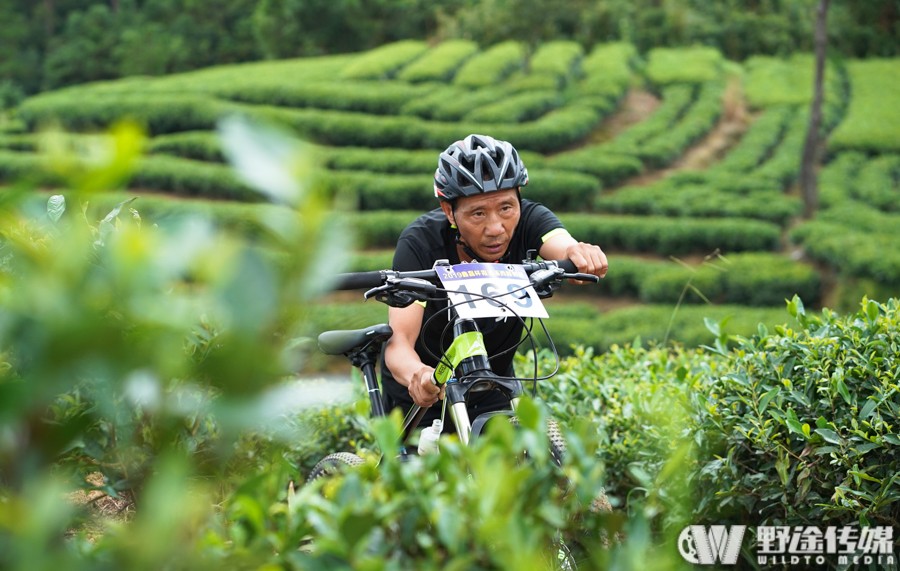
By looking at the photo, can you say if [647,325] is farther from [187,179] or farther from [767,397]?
[187,179]

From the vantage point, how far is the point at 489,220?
2.56m

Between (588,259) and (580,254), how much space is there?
25mm

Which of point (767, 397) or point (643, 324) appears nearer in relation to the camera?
point (767, 397)

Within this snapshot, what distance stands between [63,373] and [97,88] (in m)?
20.8

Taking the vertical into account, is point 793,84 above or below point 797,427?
below

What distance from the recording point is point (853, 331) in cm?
274

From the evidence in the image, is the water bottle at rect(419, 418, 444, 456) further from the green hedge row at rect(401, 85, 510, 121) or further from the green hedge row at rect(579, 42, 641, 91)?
the green hedge row at rect(579, 42, 641, 91)

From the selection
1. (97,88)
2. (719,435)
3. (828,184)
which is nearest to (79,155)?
(719,435)

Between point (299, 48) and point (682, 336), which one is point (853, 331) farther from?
point (299, 48)

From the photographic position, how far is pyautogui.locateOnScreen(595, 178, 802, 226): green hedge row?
41.8 feet

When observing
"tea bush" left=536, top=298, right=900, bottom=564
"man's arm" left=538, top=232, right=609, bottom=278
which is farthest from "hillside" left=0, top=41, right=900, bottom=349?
"man's arm" left=538, top=232, right=609, bottom=278

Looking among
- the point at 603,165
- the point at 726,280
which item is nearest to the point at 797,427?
the point at 726,280

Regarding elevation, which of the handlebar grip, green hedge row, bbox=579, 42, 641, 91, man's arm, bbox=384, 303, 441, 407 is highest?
the handlebar grip

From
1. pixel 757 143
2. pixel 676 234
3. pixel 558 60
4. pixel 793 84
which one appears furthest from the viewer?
pixel 558 60
